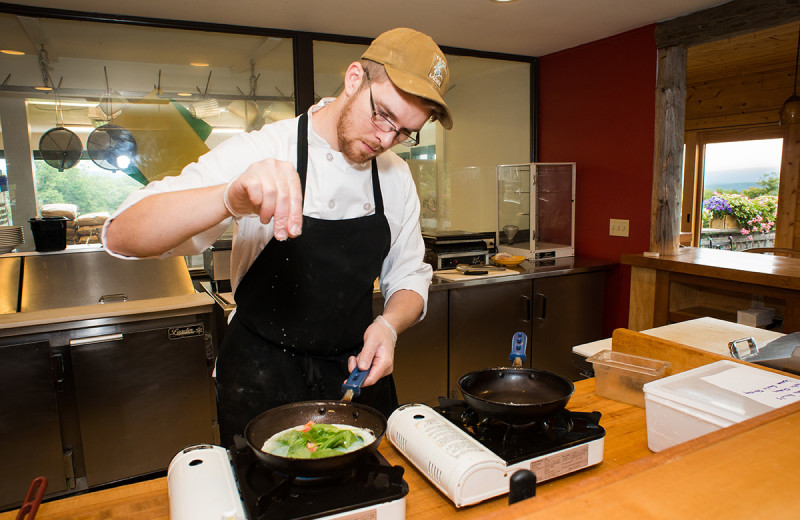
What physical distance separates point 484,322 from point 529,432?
8.11ft

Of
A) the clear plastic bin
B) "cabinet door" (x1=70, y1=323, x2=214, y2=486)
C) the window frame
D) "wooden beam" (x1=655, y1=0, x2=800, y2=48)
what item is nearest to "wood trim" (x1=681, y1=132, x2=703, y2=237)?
the window frame

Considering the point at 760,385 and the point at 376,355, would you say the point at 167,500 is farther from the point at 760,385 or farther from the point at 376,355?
the point at 760,385

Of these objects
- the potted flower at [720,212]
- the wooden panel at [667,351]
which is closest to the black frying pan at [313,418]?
the wooden panel at [667,351]

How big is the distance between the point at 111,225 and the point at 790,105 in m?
4.68

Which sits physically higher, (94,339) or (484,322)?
(94,339)

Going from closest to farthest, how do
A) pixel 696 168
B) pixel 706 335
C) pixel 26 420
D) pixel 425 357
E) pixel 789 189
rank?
pixel 706 335, pixel 26 420, pixel 425 357, pixel 789 189, pixel 696 168

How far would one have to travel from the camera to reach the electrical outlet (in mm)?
3795

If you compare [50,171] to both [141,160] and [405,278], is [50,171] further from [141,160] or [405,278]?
[405,278]

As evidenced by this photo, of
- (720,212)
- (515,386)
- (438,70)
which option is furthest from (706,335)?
(720,212)

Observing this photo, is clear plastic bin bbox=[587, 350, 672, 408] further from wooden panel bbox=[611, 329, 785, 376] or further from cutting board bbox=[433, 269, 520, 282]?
cutting board bbox=[433, 269, 520, 282]

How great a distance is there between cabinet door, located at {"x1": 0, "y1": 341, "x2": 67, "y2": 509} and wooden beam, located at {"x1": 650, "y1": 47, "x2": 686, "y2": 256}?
3.61 meters

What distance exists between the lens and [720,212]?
710 cm

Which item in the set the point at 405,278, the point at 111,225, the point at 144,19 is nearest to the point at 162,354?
the point at 405,278

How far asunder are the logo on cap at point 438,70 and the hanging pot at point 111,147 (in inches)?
93.4
